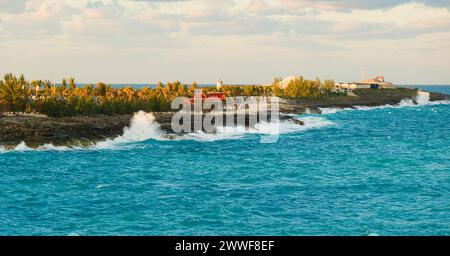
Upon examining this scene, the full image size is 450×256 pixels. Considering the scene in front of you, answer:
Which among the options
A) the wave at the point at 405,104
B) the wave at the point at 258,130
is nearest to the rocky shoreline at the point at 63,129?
the wave at the point at 258,130

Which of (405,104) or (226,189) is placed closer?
(226,189)

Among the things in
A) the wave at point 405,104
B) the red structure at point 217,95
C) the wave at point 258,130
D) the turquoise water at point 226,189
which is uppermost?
Answer: the red structure at point 217,95

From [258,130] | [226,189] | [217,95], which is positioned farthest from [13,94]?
[217,95]

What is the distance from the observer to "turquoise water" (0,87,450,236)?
27250mm

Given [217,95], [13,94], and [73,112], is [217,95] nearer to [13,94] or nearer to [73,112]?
[73,112]

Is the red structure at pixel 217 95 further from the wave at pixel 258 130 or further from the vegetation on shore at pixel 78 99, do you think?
the wave at pixel 258 130

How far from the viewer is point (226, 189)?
37.1m

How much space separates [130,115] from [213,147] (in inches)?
930

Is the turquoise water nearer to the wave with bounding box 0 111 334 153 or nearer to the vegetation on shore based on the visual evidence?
the wave with bounding box 0 111 334 153

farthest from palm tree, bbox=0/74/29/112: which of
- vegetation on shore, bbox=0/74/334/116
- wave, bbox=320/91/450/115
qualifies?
wave, bbox=320/91/450/115

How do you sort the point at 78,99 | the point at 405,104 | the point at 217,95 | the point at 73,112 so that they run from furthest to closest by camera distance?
1. the point at 405,104
2. the point at 217,95
3. the point at 78,99
4. the point at 73,112

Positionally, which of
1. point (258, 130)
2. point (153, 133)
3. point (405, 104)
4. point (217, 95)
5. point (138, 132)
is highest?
point (217, 95)

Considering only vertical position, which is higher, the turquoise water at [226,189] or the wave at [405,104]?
the wave at [405,104]

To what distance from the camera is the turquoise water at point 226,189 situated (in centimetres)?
2725
